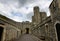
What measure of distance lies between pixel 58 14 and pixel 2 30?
7378 mm

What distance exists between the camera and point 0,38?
12.4 m

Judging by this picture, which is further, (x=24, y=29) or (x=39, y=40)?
(x=24, y=29)

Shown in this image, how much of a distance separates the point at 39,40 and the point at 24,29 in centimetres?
1883

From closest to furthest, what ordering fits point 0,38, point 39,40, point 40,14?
1. point 0,38
2. point 39,40
3. point 40,14

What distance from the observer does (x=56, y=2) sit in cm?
1173

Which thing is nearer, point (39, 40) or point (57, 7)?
point (57, 7)

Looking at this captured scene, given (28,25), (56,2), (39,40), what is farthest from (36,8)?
(56,2)

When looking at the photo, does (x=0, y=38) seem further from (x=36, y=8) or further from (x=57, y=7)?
(x=36, y=8)

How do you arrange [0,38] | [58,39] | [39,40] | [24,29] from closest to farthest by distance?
[58,39]
[0,38]
[39,40]
[24,29]

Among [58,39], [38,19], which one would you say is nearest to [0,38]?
[58,39]

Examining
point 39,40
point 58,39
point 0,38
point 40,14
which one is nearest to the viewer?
point 58,39

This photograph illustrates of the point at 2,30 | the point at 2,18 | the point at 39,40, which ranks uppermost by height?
the point at 2,18

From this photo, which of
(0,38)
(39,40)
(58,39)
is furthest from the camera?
(39,40)

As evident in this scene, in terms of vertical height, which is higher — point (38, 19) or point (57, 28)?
point (38, 19)
